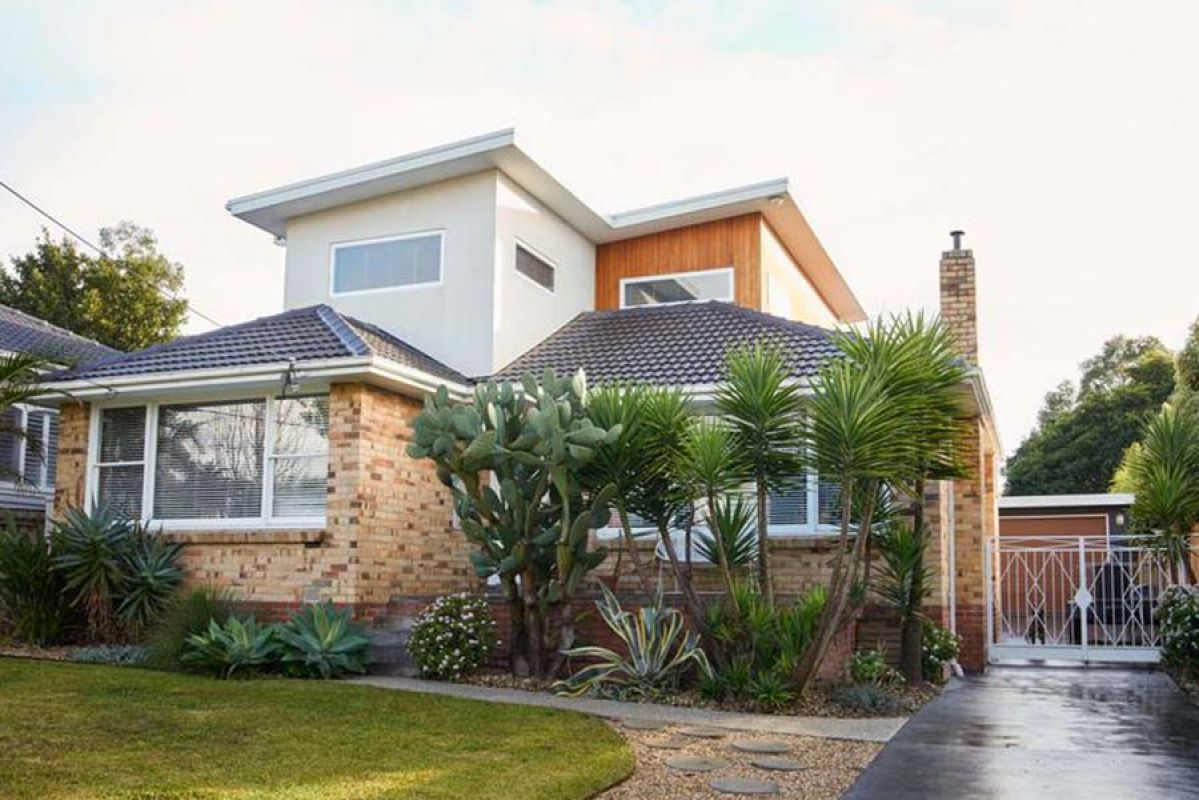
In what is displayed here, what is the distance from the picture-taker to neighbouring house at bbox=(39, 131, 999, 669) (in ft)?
42.1

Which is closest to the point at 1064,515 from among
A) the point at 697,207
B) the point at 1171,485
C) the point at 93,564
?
the point at 1171,485

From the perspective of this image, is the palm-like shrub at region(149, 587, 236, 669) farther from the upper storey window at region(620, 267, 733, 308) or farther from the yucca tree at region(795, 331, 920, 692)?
the upper storey window at region(620, 267, 733, 308)

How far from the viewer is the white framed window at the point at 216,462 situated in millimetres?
13188

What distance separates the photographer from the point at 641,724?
8516 millimetres

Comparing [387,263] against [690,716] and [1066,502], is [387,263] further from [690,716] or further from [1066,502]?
[1066,502]

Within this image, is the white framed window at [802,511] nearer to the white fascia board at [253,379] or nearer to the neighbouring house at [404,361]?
the neighbouring house at [404,361]

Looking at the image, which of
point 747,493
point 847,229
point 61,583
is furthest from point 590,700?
point 847,229

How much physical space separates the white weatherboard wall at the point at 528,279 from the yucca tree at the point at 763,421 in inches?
235

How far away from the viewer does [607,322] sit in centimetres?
1703

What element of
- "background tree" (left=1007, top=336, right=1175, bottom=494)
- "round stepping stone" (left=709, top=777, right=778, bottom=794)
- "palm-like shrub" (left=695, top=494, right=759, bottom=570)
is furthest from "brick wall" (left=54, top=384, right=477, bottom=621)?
"background tree" (left=1007, top=336, right=1175, bottom=494)

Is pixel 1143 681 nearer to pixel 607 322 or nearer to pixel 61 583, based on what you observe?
pixel 607 322

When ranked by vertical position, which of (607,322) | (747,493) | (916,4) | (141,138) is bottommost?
(747,493)

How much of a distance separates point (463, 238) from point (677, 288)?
3829 millimetres

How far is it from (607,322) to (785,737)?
377 inches
